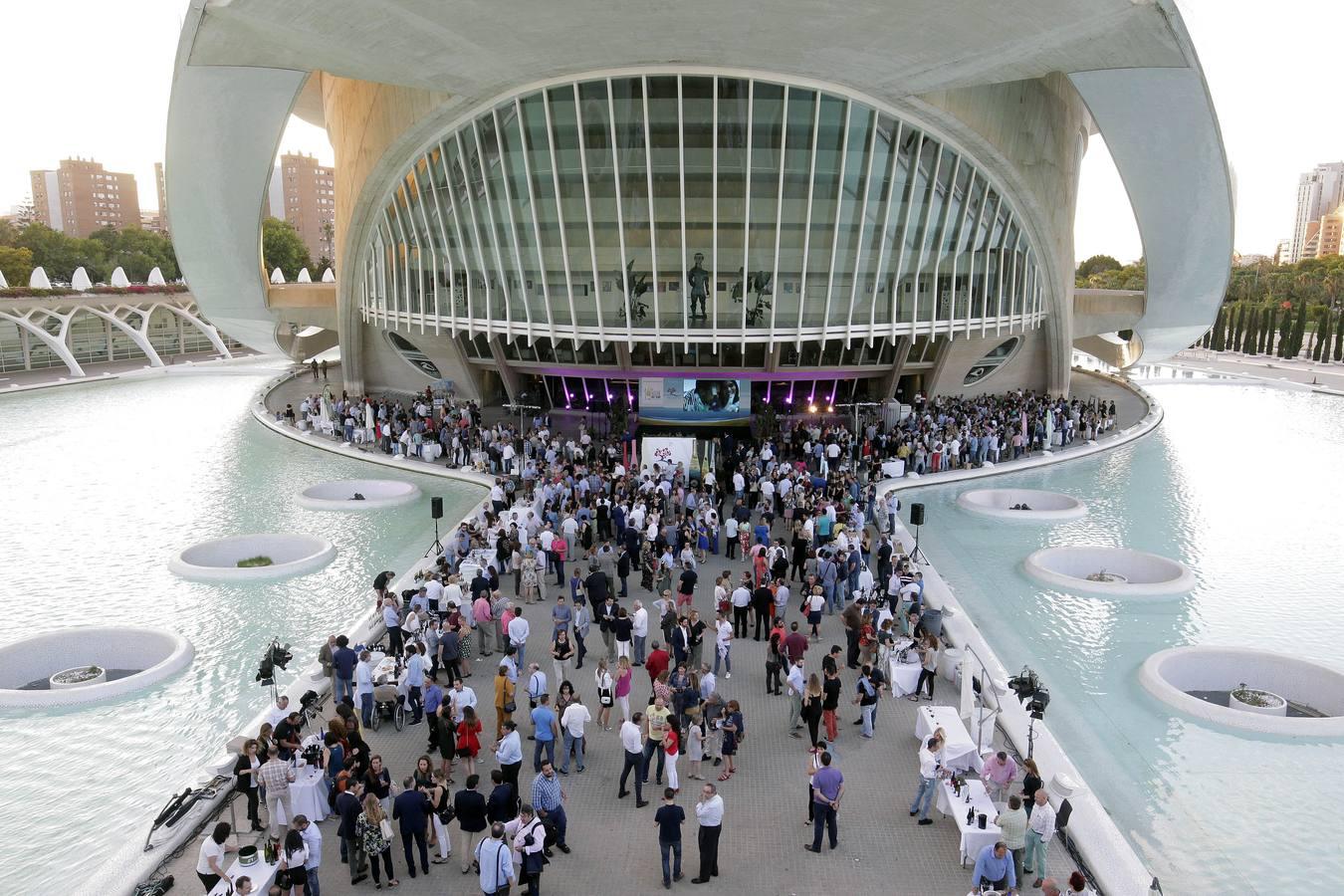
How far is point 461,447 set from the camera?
2984 cm

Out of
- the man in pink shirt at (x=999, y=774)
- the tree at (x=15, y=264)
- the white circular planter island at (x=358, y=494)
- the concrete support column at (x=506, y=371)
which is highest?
the tree at (x=15, y=264)

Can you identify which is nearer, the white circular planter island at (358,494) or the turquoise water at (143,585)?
the turquoise water at (143,585)

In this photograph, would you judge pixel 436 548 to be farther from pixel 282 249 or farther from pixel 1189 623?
pixel 282 249

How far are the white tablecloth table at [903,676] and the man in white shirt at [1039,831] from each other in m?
4.14

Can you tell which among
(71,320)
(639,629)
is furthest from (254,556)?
(71,320)

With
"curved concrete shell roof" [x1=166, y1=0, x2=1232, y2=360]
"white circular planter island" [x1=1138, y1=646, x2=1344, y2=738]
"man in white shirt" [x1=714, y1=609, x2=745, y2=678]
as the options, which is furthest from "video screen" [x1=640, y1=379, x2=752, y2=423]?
"white circular planter island" [x1=1138, y1=646, x2=1344, y2=738]

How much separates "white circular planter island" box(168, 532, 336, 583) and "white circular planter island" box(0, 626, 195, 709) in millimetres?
3183

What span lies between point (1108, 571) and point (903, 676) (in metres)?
9.71

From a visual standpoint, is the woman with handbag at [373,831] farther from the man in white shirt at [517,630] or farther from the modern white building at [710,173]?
the modern white building at [710,173]

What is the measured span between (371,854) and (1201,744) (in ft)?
35.9

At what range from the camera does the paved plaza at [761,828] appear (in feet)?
31.9

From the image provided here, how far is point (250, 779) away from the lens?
1035 cm

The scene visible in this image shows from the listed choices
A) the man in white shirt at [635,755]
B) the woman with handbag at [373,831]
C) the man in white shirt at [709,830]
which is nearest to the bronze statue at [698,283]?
the man in white shirt at [635,755]

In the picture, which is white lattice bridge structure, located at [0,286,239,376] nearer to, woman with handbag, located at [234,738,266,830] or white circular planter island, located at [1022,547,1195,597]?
woman with handbag, located at [234,738,266,830]
